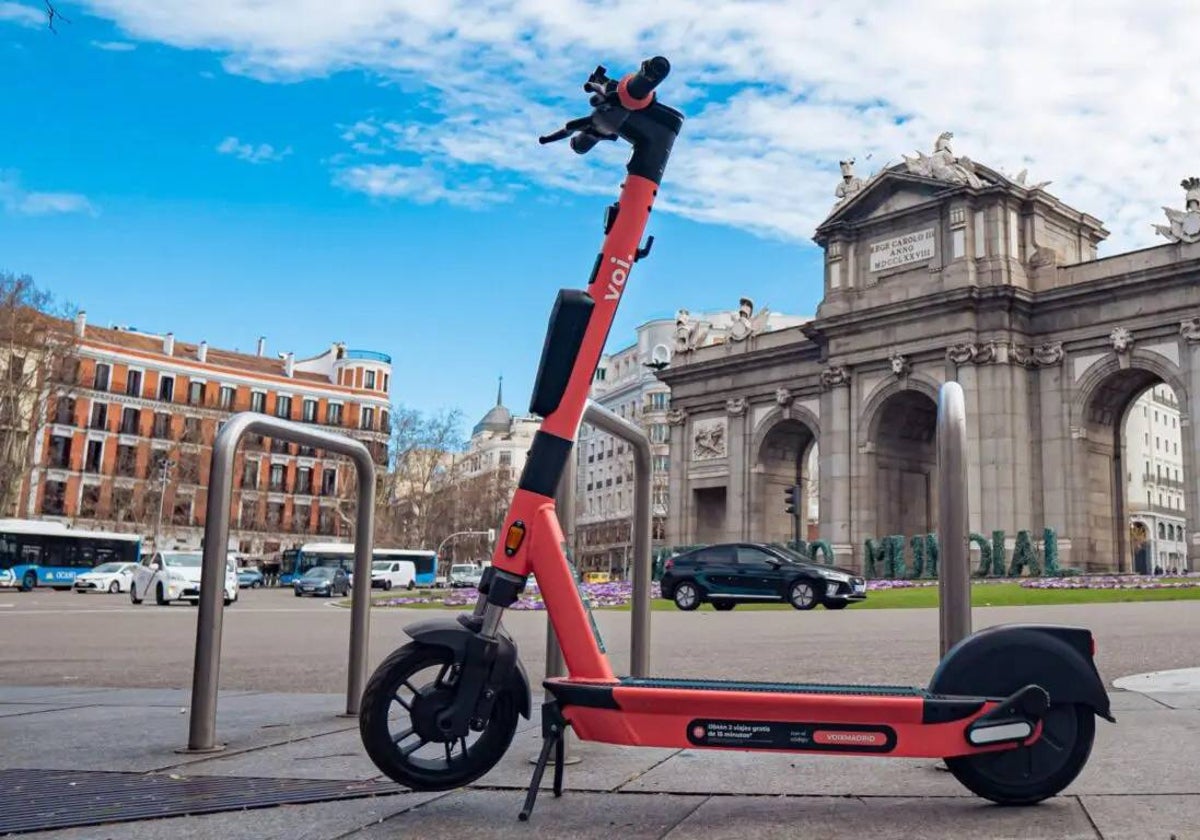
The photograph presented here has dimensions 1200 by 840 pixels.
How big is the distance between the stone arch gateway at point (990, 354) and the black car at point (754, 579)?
14.5 m

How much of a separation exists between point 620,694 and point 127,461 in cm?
7468

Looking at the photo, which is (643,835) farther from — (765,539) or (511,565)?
(765,539)

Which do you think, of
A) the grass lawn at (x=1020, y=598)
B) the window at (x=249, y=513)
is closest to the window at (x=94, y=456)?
the window at (x=249, y=513)

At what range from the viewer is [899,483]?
42.2 meters

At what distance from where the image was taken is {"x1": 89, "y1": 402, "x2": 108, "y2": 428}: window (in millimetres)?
70750

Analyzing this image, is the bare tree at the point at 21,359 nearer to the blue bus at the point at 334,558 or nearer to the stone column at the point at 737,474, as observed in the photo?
the blue bus at the point at 334,558

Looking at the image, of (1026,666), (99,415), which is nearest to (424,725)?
(1026,666)

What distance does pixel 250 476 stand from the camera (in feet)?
253

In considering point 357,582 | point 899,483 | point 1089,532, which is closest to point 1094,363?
point 1089,532

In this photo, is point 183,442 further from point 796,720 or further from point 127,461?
point 796,720

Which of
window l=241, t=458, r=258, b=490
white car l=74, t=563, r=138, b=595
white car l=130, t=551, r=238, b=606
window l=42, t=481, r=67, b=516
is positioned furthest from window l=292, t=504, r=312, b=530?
white car l=130, t=551, r=238, b=606

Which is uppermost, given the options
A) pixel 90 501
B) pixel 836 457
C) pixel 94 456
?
pixel 94 456

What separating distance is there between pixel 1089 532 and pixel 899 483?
7929mm

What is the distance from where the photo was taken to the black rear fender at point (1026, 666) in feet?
11.8
